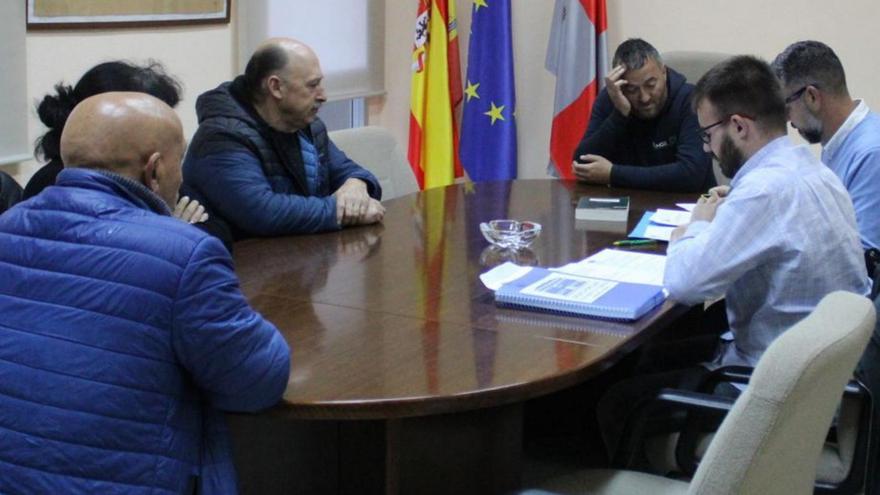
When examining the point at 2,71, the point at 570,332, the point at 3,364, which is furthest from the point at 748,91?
the point at 2,71

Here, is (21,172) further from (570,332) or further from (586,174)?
(570,332)

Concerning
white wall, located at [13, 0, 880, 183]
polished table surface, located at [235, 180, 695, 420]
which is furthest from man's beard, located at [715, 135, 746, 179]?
white wall, located at [13, 0, 880, 183]

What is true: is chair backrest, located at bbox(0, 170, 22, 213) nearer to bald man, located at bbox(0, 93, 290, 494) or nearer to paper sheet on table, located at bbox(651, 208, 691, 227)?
bald man, located at bbox(0, 93, 290, 494)

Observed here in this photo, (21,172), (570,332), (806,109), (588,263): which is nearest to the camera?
(570,332)

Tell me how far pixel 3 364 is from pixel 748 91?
1.64 meters

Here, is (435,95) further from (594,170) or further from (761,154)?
(761,154)

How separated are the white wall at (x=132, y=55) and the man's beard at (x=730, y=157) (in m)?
2.10

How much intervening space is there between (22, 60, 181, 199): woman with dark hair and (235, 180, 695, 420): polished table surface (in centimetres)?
44

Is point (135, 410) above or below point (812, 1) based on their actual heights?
below

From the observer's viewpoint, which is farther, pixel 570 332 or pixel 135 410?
pixel 570 332

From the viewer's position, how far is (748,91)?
257 cm

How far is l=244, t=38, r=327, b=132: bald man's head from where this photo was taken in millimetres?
3158

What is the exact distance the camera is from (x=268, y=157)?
10.5 ft

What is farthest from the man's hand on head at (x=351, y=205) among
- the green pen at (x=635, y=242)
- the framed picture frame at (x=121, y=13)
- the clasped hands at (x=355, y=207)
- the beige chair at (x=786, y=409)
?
the beige chair at (x=786, y=409)
